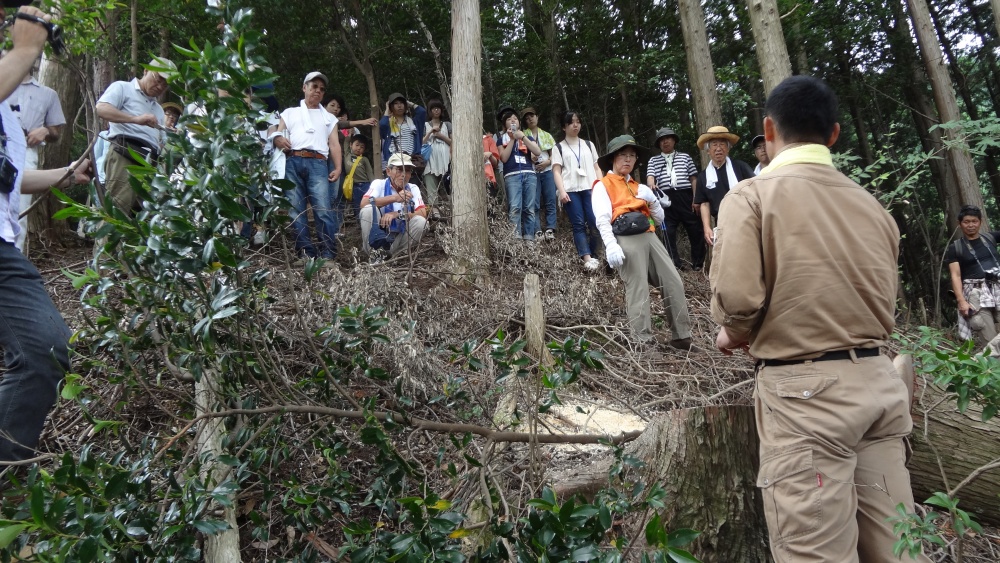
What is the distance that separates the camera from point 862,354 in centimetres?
229

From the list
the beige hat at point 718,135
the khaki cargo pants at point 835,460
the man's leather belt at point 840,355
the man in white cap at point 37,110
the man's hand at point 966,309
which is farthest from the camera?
the man's hand at point 966,309

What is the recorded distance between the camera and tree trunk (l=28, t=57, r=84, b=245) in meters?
6.70

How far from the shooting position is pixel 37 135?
459cm

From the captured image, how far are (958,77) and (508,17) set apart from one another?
11.3 m

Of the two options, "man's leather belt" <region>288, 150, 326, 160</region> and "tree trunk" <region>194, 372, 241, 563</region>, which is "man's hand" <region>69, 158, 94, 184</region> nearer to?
Answer: "tree trunk" <region>194, 372, 241, 563</region>

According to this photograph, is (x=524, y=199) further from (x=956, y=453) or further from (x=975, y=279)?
(x=956, y=453)

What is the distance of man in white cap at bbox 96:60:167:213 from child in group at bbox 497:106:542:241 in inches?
154

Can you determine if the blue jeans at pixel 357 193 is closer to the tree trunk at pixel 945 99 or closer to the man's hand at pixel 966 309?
the man's hand at pixel 966 309

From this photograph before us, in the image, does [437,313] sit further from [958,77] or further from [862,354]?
[958,77]

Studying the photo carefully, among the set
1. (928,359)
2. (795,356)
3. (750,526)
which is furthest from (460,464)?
(928,359)

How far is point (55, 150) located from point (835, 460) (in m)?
8.40

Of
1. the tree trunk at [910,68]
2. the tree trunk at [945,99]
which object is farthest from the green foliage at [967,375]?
the tree trunk at [910,68]

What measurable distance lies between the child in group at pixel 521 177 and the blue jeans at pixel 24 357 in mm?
5663

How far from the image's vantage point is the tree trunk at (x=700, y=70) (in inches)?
357
